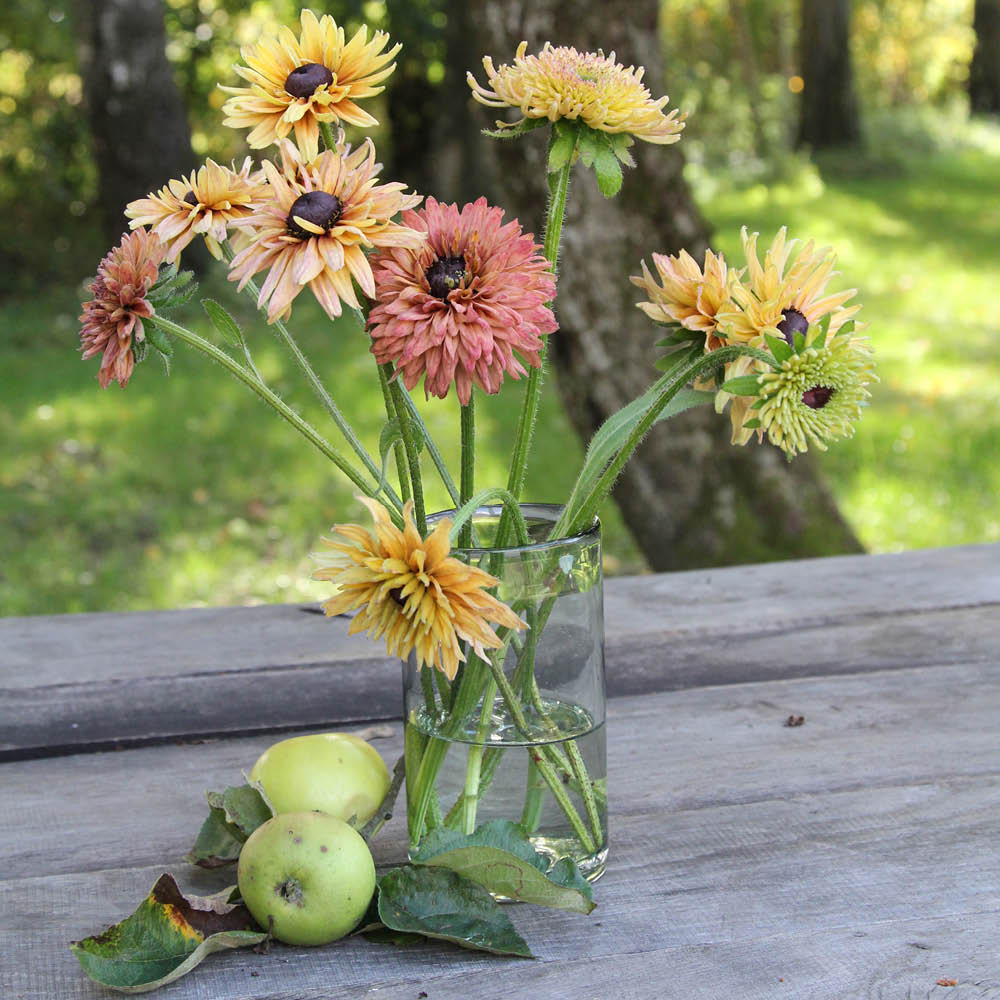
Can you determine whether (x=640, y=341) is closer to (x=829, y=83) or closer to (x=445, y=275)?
(x=445, y=275)

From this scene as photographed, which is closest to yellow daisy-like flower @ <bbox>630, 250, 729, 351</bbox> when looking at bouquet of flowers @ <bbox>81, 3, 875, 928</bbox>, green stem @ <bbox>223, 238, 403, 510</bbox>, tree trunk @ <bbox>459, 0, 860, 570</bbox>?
bouquet of flowers @ <bbox>81, 3, 875, 928</bbox>

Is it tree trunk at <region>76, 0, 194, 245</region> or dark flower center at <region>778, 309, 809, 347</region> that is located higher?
tree trunk at <region>76, 0, 194, 245</region>

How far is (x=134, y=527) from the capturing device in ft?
12.6

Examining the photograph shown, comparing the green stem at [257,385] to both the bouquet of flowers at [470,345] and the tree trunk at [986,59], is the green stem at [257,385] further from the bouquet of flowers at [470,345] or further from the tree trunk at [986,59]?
the tree trunk at [986,59]

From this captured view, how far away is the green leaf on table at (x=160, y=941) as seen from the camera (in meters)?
0.89

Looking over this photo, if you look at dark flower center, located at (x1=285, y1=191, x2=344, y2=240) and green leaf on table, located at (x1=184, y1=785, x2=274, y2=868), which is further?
green leaf on table, located at (x1=184, y1=785, x2=274, y2=868)

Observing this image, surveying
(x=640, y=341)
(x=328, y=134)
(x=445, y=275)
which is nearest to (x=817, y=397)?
(x=445, y=275)

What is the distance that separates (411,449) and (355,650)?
0.57 metres

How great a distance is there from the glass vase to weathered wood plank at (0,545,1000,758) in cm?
39

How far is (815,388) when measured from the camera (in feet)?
2.77

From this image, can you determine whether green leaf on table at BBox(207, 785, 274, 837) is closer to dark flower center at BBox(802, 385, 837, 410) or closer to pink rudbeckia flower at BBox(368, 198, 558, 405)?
pink rudbeckia flower at BBox(368, 198, 558, 405)

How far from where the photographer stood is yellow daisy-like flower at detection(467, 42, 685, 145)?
0.89 metres

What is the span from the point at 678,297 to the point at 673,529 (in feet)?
5.94

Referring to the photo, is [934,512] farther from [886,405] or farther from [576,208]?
[576,208]
